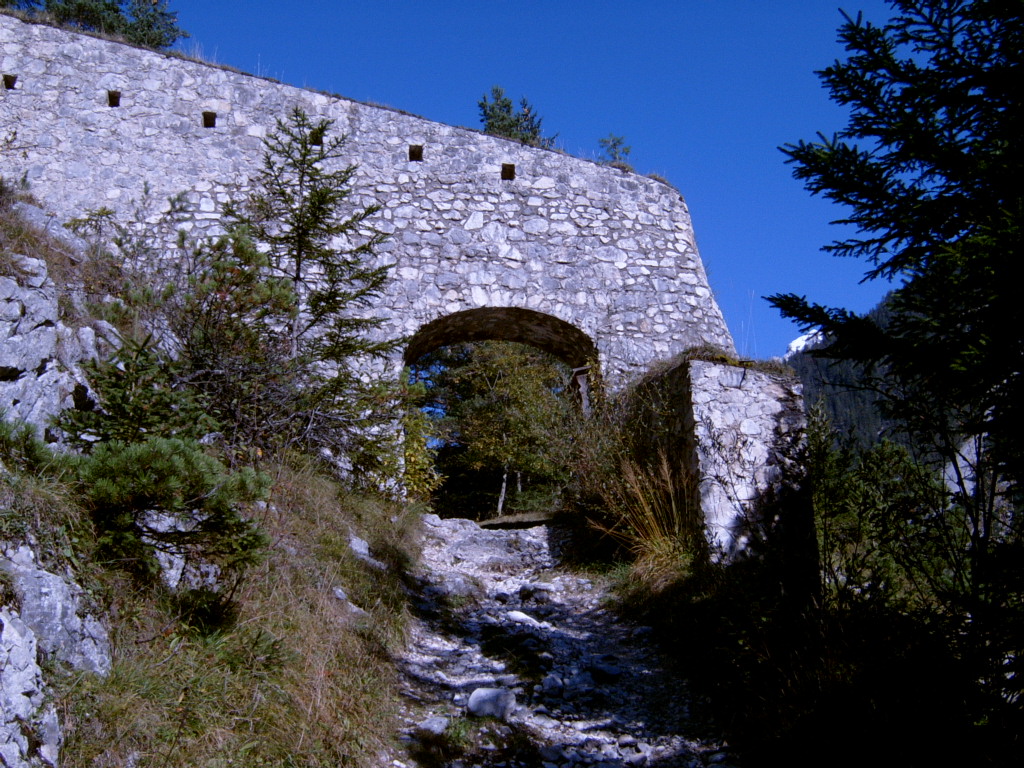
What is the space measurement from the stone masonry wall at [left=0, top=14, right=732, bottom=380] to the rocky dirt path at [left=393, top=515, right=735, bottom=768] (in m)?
3.09

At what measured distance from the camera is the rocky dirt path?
347 centimetres

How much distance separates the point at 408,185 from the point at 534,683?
598 centimetres

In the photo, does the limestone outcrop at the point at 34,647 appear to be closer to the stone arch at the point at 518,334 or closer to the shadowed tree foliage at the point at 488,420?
the stone arch at the point at 518,334

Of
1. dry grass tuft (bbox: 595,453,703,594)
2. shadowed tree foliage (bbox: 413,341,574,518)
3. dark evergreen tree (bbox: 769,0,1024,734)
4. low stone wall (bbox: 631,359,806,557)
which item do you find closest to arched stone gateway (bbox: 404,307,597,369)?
low stone wall (bbox: 631,359,806,557)

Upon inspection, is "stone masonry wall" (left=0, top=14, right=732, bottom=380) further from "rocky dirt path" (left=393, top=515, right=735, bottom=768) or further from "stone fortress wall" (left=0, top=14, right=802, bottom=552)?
"rocky dirt path" (left=393, top=515, right=735, bottom=768)

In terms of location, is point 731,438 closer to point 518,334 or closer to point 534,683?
point 534,683

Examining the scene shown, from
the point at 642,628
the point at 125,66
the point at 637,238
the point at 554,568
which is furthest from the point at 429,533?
the point at 125,66

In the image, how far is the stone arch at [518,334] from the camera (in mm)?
8180

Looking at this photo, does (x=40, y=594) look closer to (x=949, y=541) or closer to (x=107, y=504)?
(x=107, y=504)

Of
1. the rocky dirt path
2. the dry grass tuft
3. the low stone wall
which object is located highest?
the low stone wall

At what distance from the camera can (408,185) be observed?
8.53 metres

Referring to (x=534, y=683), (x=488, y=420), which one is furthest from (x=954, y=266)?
(x=488, y=420)

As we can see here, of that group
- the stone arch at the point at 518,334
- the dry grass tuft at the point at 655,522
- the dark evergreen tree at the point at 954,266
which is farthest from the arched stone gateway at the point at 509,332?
the dark evergreen tree at the point at 954,266

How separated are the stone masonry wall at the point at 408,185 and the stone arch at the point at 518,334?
4.6 inches
